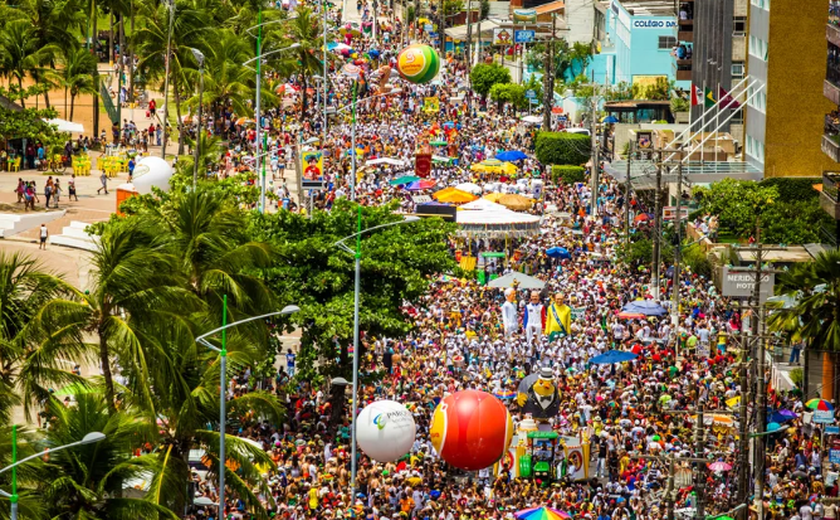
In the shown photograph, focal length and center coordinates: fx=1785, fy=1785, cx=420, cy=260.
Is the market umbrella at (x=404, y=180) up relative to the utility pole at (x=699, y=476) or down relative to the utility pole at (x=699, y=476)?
up

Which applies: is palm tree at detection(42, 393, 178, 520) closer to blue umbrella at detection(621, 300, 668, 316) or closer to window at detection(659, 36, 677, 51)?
blue umbrella at detection(621, 300, 668, 316)

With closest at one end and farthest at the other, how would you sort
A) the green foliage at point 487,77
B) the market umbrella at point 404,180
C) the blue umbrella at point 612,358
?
1. the blue umbrella at point 612,358
2. the market umbrella at point 404,180
3. the green foliage at point 487,77

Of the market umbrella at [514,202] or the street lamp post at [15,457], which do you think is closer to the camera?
the street lamp post at [15,457]

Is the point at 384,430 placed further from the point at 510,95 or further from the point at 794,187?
the point at 510,95

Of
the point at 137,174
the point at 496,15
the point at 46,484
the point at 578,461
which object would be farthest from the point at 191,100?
the point at 496,15

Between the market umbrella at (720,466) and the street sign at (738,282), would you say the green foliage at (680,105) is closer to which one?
the street sign at (738,282)

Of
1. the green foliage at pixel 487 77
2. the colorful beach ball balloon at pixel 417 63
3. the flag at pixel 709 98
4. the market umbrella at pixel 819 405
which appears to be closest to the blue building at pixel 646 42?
the green foliage at pixel 487 77

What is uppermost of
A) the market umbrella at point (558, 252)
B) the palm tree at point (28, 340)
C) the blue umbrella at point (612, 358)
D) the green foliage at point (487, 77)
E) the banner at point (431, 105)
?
the green foliage at point (487, 77)
